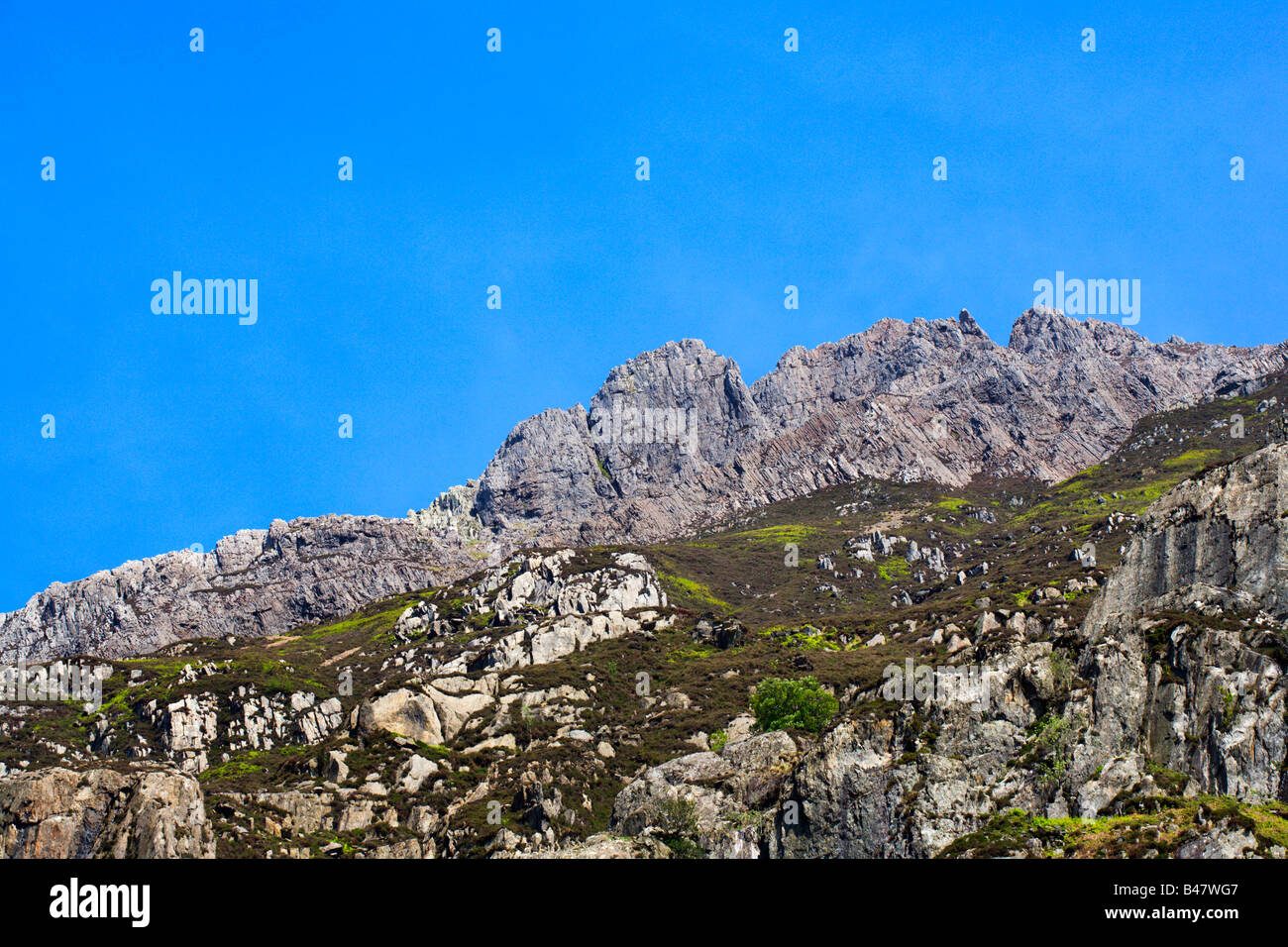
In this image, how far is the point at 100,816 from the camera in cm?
6812

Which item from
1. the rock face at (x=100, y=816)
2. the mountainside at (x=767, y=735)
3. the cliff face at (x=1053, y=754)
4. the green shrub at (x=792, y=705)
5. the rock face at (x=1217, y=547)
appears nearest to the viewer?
the cliff face at (x=1053, y=754)

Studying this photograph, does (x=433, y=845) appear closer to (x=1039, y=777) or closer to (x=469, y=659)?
(x=1039, y=777)

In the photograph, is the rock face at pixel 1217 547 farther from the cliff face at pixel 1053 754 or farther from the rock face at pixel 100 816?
the rock face at pixel 100 816

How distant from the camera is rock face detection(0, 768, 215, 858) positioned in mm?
65625

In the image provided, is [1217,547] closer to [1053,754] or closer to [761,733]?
[761,733]

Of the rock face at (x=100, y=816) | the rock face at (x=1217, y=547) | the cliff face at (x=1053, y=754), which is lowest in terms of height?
the rock face at (x=100, y=816)

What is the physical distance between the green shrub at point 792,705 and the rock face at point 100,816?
40805mm

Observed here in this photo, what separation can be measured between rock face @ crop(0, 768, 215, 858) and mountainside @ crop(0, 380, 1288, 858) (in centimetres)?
16

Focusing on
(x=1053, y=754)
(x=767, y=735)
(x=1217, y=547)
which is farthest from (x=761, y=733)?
(x=1217, y=547)

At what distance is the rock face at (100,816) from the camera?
6562 centimetres

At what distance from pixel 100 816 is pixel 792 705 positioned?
50.0 meters
